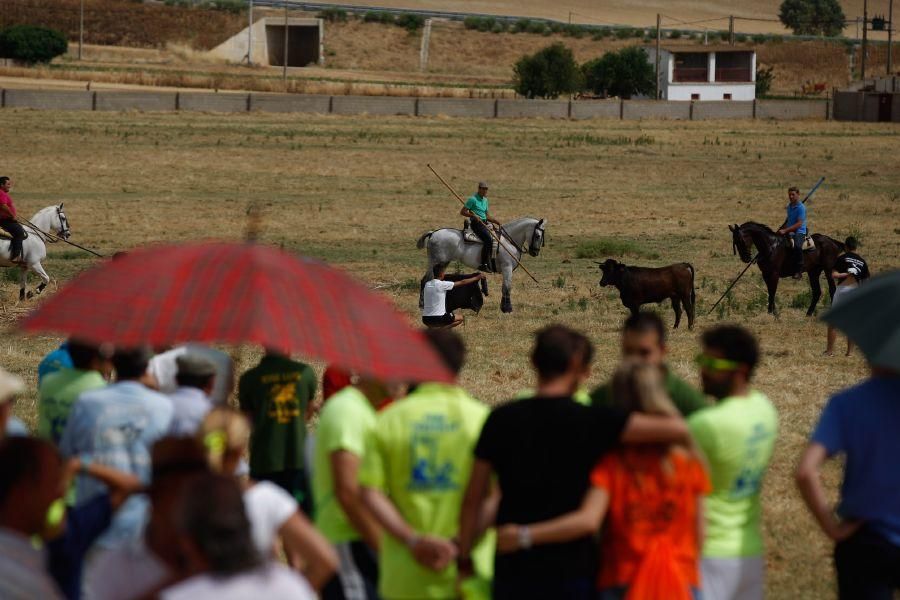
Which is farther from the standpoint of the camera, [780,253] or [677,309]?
[780,253]

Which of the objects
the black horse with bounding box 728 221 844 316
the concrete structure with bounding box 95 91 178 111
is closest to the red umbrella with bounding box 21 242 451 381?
the black horse with bounding box 728 221 844 316

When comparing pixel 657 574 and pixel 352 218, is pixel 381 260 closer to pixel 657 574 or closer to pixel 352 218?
pixel 352 218

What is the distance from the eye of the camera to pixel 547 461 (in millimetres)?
5391

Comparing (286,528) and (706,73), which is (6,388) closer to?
(286,528)

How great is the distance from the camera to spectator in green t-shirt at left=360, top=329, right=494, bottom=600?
571cm

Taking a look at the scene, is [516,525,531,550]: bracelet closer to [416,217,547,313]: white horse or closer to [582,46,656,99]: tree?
[416,217,547,313]: white horse

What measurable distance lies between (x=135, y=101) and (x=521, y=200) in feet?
79.3

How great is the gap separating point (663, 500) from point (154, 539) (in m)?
2.00

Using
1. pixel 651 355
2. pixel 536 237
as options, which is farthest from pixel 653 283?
pixel 651 355

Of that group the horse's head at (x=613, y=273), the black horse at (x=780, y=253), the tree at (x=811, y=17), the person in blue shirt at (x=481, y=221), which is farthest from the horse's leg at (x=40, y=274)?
the tree at (x=811, y=17)

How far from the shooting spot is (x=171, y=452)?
187 inches

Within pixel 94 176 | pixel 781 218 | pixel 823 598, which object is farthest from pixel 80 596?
pixel 94 176

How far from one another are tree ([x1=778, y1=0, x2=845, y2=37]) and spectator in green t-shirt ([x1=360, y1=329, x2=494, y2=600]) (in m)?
152

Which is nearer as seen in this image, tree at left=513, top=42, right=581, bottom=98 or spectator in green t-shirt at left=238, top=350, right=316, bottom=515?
spectator in green t-shirt at left=238, top=350, right=316, bottom=515
